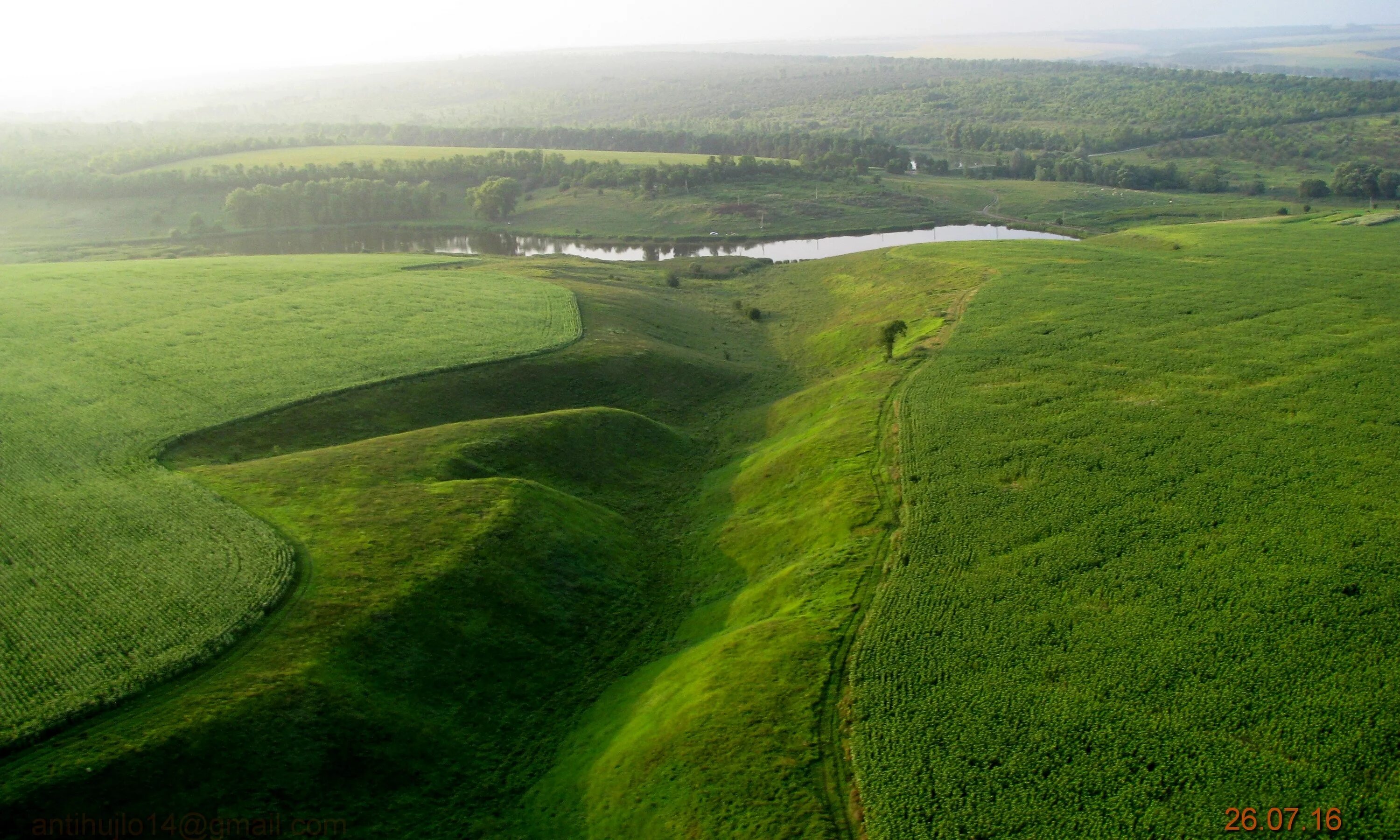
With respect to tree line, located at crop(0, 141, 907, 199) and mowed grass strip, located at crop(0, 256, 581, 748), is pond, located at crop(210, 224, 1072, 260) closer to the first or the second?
tree line, located at crop(0, 141, 907, 199)

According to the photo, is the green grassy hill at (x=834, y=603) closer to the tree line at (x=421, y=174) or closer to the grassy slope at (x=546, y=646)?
the grassy slope at (x=546, y=646)

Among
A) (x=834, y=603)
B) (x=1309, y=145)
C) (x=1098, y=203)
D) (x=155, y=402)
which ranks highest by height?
(x=1309, y=145)

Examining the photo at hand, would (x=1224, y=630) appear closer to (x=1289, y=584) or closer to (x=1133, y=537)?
(x=1289, y=584)

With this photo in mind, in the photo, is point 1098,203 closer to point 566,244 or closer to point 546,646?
point 566,244

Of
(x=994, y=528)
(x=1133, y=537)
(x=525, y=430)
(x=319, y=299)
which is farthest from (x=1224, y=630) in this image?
(x=319, y=299)

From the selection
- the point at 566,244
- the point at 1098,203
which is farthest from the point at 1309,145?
the point at 566,244
